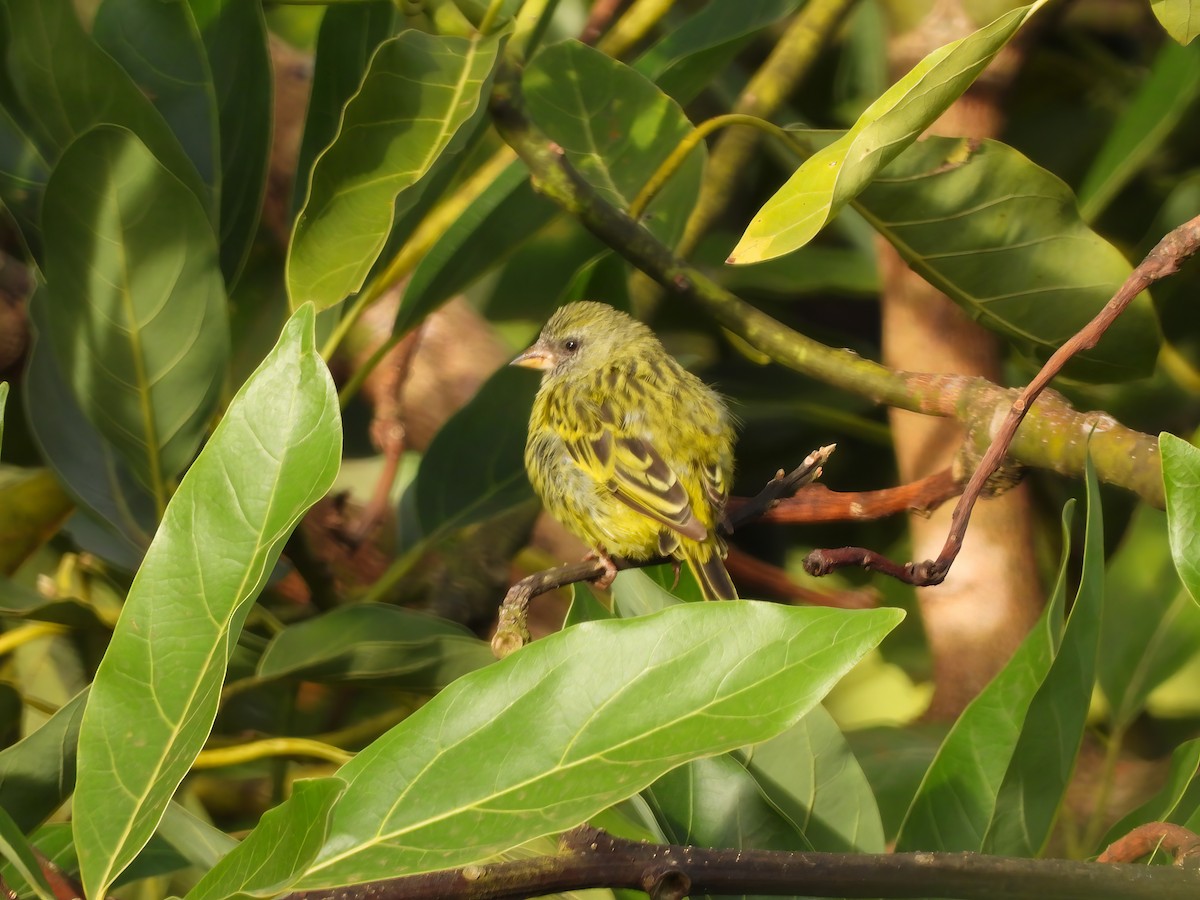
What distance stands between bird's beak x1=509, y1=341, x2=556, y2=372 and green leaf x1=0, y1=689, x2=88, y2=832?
1242 millimetres

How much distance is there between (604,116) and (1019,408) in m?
0.96

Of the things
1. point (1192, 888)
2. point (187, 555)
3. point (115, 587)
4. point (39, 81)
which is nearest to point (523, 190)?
point (39, 81)

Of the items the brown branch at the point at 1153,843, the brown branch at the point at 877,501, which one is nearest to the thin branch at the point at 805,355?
the brown branch at the point at 877,501

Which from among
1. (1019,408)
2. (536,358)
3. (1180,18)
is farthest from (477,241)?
(1180,18)

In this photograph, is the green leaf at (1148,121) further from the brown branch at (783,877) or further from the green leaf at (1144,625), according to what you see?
the brown branch at (783,877)

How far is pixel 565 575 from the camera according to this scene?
1.87m

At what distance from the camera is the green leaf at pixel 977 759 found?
1592 mm

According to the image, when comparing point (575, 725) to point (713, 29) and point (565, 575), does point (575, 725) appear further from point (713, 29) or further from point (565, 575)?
point (713, 29)

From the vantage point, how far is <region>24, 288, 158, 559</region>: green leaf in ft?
7.22

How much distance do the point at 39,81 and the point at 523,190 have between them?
831mm

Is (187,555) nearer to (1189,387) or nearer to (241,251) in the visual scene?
(241,251)

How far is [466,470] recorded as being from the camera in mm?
2607

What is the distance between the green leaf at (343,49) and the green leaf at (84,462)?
59 centimetres

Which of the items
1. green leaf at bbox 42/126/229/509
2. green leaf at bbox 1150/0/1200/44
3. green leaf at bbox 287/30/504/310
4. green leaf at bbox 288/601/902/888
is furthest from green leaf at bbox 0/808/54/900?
green leaf at bbox 1150/0/1200/44
